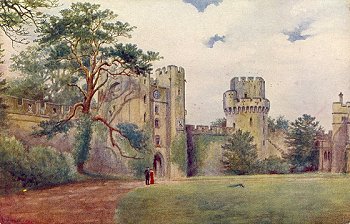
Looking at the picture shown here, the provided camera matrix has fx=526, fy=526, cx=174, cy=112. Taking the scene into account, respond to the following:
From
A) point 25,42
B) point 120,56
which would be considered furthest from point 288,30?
point 25,42

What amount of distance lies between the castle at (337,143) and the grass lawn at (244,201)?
0.13 meters

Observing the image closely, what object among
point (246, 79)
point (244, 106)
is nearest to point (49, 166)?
point (244, 106)

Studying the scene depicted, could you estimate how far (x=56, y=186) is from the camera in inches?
188

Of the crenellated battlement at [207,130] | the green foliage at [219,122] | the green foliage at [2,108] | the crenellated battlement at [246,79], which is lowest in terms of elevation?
the crenellated battlement at [207,130]

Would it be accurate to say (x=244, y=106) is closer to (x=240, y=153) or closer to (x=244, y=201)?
(x=240, y=153)

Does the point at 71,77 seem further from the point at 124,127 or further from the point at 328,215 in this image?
the point at 328,215

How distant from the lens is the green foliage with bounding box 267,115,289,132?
5.14 meters

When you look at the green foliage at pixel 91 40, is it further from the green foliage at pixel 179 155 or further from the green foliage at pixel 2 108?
the green foliage at pixel 179 155

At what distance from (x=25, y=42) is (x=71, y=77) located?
512 mm

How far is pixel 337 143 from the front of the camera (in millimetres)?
5289

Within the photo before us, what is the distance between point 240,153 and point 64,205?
1.73 m

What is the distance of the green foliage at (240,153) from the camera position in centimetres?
508

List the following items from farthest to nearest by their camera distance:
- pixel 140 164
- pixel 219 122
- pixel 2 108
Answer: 1. pixel 219 122
2. pixel 140 164
3. pixel 2 108

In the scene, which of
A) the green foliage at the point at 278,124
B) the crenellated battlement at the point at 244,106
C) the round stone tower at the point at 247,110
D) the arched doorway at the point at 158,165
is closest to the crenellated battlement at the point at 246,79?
the round stone tower at the point at 247,110
